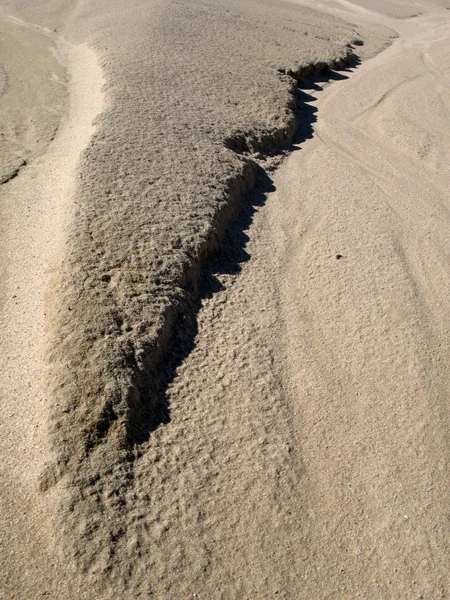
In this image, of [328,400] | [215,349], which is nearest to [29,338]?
[215,349]

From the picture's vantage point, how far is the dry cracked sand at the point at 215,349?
1535 mm

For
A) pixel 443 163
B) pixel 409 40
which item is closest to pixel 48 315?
pixel 443 163

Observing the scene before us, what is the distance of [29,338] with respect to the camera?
1970 millimetres

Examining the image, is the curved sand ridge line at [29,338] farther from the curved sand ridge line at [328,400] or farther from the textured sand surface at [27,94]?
the curved sand ridge line at [328,400]

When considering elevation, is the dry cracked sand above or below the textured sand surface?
below

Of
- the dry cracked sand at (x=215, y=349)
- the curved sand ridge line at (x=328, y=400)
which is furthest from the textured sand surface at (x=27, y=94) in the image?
the curved sand ridge line at (x=328, y=400)

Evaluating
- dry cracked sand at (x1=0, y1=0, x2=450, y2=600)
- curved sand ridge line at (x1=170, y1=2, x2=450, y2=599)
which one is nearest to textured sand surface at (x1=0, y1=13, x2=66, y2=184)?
dry cracked sand at (x1=0, y1=0, x2=450, y2=600)

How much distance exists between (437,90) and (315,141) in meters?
2.02

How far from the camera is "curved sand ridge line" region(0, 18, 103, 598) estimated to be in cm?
147

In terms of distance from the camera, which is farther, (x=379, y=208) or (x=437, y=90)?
(x=437, y=90)

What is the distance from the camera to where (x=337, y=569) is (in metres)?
1.54

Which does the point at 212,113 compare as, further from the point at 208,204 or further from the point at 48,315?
the point at 48,315

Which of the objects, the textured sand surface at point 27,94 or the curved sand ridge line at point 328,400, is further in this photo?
the textured sand surface at point 27,94

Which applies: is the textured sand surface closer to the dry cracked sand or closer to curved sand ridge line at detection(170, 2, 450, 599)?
the dry cracked sand
